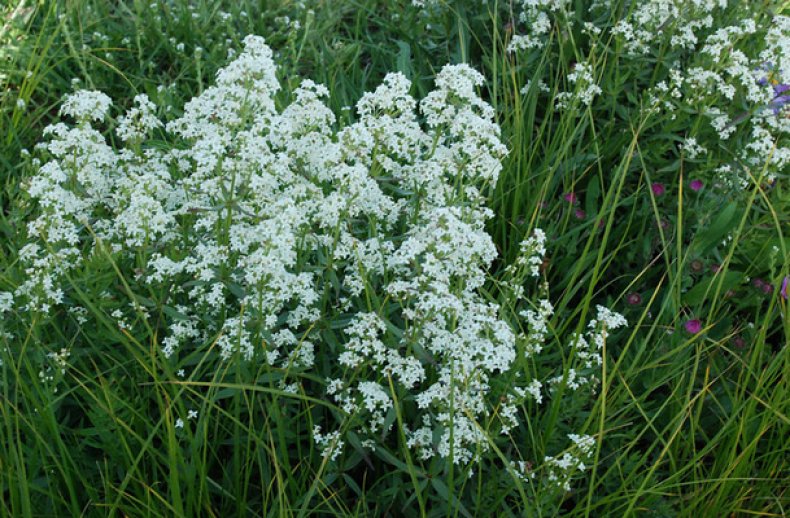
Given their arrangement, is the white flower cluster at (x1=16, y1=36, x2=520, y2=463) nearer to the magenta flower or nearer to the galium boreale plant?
the galium boreale plant

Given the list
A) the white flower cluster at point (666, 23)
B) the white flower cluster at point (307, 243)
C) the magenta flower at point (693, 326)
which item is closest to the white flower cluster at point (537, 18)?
the white flower cluster at point (666, 23)

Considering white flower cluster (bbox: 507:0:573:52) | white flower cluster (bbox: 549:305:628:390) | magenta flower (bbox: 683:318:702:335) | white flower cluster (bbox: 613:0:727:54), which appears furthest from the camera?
white flower cluster (bbox: 507:0:573:52)

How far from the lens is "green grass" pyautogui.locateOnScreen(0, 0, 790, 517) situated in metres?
2.71

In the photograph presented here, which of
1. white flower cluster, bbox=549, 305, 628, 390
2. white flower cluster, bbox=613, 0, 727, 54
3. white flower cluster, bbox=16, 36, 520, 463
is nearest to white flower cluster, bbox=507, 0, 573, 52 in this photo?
white flower cluster, bbox=613, 0, 727, 54

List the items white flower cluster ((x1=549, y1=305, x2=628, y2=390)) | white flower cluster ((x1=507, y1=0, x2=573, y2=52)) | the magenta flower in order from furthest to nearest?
white flower cluster ((x1=507, y1=0, x2=573, y2=52)), the magenta flower, white flower cluster ((x1=549, y1=305, x2=628, y2=390))

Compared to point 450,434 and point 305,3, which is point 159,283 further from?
point 305,3

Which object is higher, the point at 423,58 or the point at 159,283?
the point at 423,58

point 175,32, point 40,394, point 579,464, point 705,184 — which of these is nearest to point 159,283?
point 40,394

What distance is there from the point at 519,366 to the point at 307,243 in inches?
32.2

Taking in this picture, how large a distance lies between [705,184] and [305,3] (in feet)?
9.11

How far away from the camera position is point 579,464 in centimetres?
266

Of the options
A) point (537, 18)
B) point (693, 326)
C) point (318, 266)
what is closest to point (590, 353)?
point (693, 326)

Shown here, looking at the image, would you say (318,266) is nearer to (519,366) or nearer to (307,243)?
(307,243)

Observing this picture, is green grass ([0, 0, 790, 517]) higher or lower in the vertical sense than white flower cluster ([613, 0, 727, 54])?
lower
